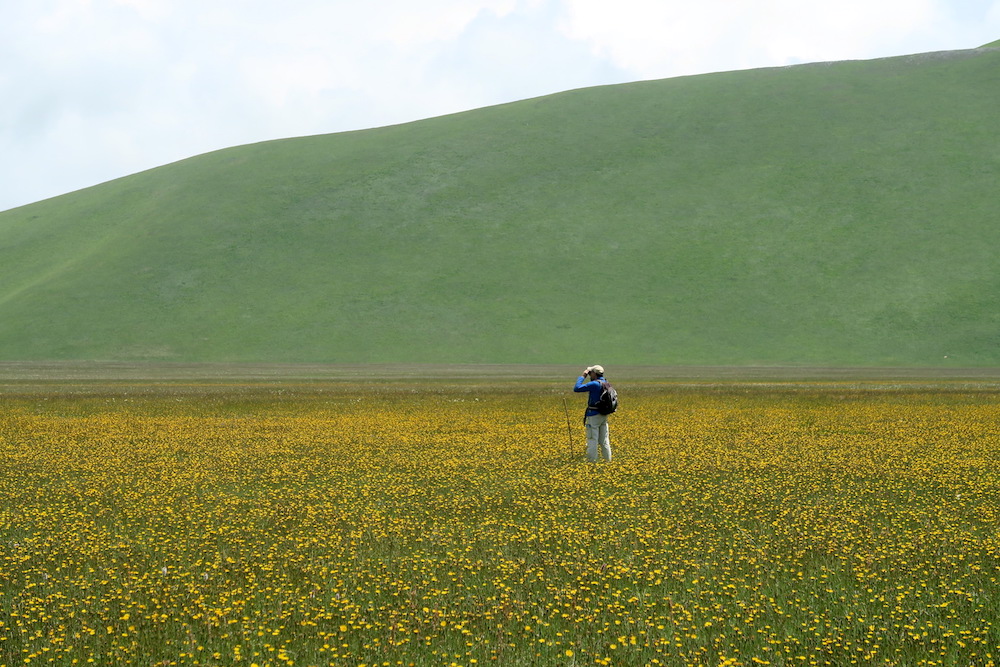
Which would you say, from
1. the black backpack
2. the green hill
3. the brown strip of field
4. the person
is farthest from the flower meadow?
the green hill

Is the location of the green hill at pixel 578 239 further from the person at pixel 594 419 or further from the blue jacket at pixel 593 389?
the blue jacket at pixel 593 389

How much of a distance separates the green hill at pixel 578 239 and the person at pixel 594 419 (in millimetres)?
88856

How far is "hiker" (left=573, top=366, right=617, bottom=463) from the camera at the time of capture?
22.8m

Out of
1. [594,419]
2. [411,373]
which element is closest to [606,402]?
[594,419]

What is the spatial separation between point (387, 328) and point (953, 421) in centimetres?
9541

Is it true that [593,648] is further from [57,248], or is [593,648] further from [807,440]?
[57,248]

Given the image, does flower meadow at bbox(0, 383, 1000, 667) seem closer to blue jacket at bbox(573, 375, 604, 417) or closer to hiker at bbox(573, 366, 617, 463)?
hiker at bbox(573, 366, 617, 463)

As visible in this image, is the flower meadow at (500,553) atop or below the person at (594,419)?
below

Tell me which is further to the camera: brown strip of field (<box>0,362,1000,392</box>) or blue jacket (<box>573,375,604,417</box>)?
brown strip of field (<box>0,362,1000,392</box>)

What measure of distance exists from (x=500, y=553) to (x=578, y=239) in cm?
13111

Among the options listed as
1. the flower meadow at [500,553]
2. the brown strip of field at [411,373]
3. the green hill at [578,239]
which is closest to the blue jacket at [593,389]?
the flower meadow at [500,553]

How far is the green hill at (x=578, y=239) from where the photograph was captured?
Answer: 4712 inches

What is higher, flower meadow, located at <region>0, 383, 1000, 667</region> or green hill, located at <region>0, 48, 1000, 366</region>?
green hill, located at <region>0, 48, 1000, 366</region>

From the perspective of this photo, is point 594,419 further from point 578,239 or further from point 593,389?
point 578,239
